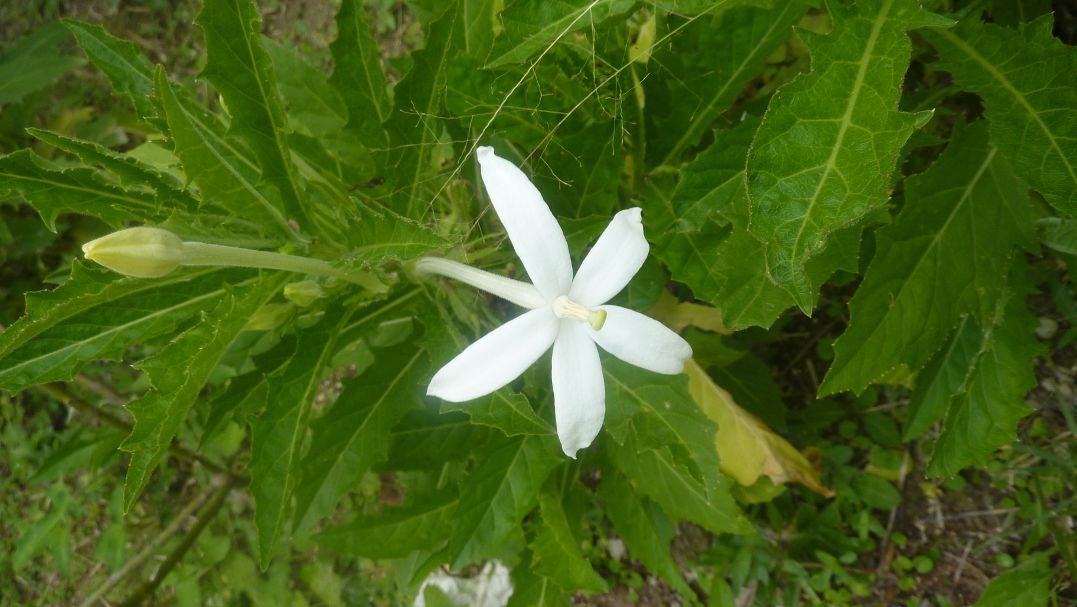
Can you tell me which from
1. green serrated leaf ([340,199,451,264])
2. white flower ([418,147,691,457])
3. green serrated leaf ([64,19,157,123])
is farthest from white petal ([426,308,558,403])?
green serrated leaf ([64,19,157,123])

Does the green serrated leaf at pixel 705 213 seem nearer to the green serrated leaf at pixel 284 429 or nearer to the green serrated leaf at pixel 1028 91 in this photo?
the green serrated leaf at pixel 1028 91

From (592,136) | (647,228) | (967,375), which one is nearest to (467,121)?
(592,136)

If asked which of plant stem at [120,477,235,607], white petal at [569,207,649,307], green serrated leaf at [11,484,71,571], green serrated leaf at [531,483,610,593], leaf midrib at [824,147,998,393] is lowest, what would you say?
green serrated leaf at [11,484,71,571]

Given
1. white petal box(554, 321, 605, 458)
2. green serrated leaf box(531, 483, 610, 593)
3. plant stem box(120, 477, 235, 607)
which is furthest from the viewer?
plant stem box(120, 477, 235, 607)

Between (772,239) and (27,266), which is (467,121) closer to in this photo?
(772,239)

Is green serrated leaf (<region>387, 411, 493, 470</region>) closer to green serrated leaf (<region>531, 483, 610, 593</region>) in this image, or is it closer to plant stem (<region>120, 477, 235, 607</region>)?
green serrated leaf (<region>531, 483, 610, 593</region>)

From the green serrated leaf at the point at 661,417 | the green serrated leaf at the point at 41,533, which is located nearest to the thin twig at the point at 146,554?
the green serrated leaf at the point at 41,533
